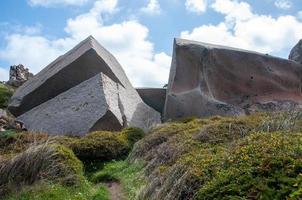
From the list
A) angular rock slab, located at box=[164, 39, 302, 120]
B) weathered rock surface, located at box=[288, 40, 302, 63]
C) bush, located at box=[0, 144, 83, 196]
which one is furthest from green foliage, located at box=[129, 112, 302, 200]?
weathered rock surface, located at box=[288, 40, 302, 63]

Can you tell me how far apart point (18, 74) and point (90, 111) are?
51.2 feet

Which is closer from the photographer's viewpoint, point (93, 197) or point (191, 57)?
point (93, 197)

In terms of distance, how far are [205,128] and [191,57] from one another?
13.7 metres

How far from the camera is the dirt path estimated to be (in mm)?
10227

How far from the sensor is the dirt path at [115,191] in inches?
403

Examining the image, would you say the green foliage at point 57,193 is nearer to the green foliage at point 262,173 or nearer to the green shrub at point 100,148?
the green shrub at point 100,148

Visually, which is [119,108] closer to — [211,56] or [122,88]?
[122,88]

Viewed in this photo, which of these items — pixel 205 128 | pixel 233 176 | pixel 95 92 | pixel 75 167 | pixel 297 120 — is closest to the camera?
pixel 233 176

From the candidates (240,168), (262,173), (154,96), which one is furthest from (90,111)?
(262,173)


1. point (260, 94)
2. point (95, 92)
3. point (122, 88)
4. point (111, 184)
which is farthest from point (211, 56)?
point (111, 184)

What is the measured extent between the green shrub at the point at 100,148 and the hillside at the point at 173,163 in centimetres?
Answer: 3

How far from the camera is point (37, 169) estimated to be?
1139 centimetres

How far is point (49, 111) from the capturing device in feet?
71.7

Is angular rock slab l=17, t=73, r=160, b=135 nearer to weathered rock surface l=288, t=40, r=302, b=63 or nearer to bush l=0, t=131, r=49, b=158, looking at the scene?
bush l=0, t=131, r=49, b=158
